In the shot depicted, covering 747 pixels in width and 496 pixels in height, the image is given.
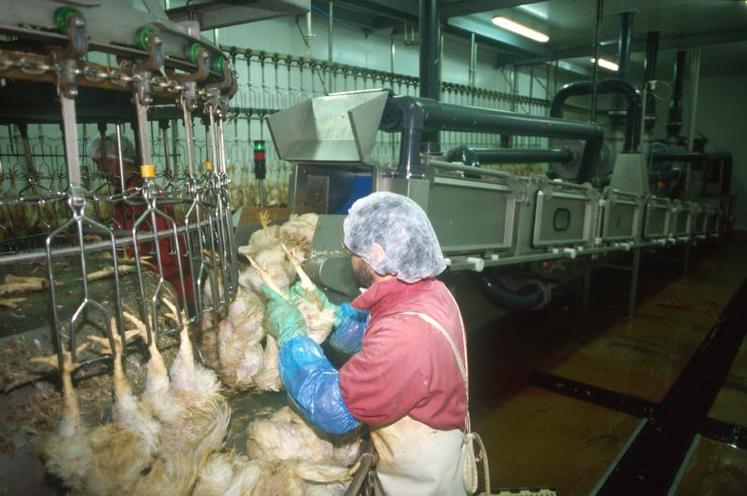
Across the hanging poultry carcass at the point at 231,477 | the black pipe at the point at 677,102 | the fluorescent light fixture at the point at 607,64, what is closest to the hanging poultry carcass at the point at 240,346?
the hanging poultry carcass at the point at 231,477

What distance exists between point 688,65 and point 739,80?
104 inches

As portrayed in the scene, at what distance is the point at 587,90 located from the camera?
5676mm

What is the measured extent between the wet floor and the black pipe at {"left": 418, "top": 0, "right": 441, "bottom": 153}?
2.41 metres

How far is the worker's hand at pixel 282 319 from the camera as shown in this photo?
5.75 feet

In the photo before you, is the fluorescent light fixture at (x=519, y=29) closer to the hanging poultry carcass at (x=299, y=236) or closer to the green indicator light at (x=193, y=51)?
the hanging poultry carcass at (x=299, y=236)

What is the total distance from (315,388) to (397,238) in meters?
0.56

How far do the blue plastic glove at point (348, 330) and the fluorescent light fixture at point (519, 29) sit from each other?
6.04m

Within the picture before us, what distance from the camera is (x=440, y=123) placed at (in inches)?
110

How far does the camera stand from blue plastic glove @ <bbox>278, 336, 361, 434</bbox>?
1.42m

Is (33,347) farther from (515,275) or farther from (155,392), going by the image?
(515,275)

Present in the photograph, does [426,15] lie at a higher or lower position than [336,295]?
higher

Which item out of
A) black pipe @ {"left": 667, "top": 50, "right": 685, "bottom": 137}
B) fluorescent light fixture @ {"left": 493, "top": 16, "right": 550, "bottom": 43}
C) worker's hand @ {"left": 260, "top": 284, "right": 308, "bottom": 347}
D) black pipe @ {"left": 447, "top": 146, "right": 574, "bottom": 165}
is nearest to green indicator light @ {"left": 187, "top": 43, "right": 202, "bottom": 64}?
worker's hand @ {"left": 260, "top": 284, "right": 308, "bottom": 347}

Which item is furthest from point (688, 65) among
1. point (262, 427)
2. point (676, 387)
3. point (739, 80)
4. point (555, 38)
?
point (262, 427)

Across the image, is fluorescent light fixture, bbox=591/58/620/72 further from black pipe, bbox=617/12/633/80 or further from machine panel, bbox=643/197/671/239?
machine panel, bbox=643/197/671/239
